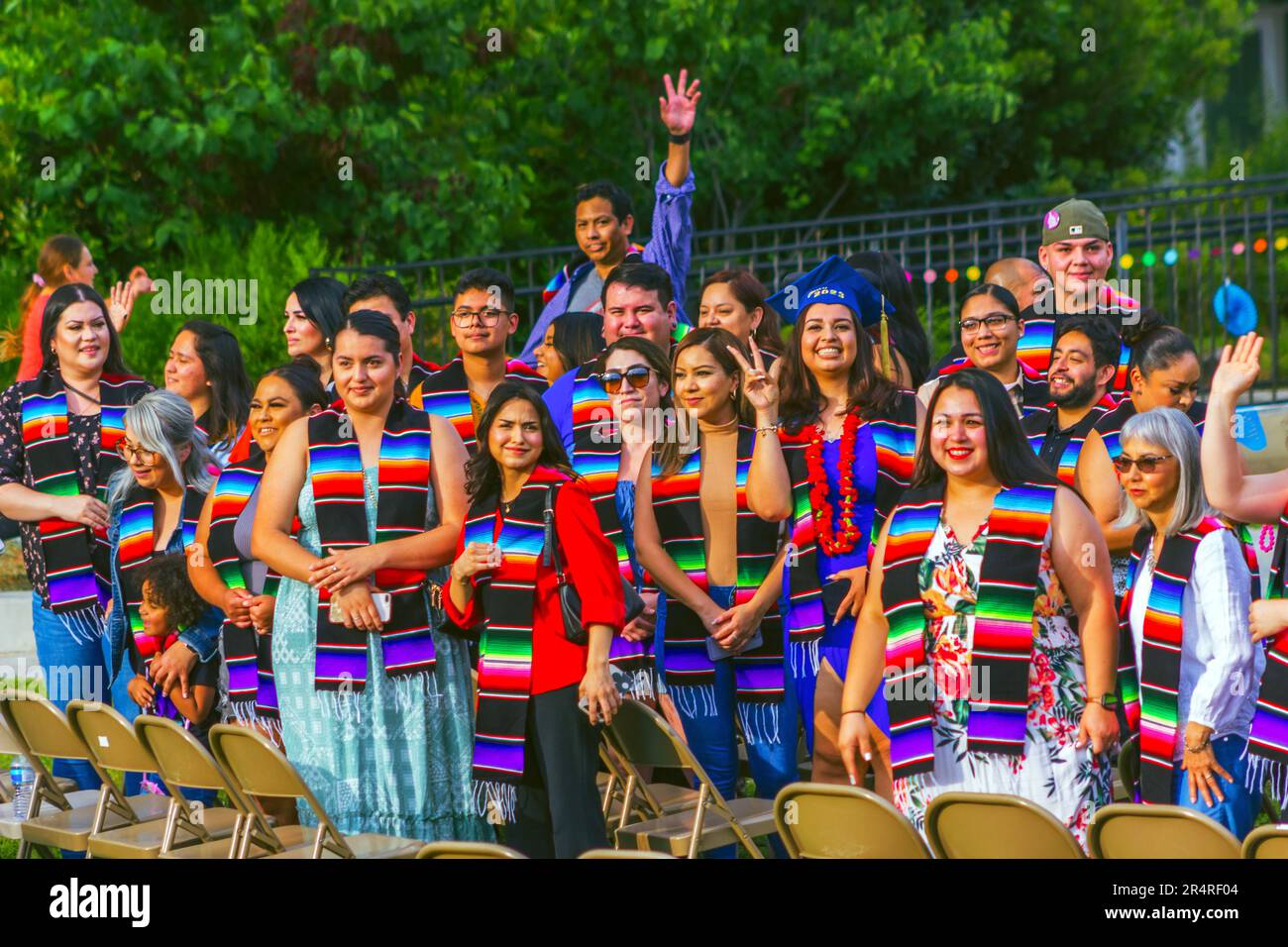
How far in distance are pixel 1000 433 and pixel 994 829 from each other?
3.52 ft

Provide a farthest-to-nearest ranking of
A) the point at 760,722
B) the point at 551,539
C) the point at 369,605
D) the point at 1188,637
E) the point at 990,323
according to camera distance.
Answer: the point at 990,323 < the point at 760,722 < the point at 369,605 < the point at 551,539 < the point at 1188,637

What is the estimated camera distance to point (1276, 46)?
887 inches

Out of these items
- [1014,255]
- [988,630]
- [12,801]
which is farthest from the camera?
[1014,255]

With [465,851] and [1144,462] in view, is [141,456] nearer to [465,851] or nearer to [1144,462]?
[465,851]

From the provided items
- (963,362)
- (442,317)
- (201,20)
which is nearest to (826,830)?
(963,362)

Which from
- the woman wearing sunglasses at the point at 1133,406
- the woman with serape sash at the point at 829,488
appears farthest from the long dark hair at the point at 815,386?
the woman wearing sunglasses at the point at 1133,406

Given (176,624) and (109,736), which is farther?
(176,624)

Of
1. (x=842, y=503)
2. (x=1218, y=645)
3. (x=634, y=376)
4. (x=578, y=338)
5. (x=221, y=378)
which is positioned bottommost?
(x=1218, y=645)

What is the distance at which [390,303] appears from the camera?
20.7ft

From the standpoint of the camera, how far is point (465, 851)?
12.7ft

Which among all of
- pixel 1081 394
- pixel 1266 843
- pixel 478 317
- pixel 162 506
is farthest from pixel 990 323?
pixel 162 506

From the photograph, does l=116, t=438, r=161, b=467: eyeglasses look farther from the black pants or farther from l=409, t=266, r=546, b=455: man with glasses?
the black pants

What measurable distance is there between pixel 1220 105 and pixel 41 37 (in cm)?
1524

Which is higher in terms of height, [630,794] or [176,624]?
[176,624]
